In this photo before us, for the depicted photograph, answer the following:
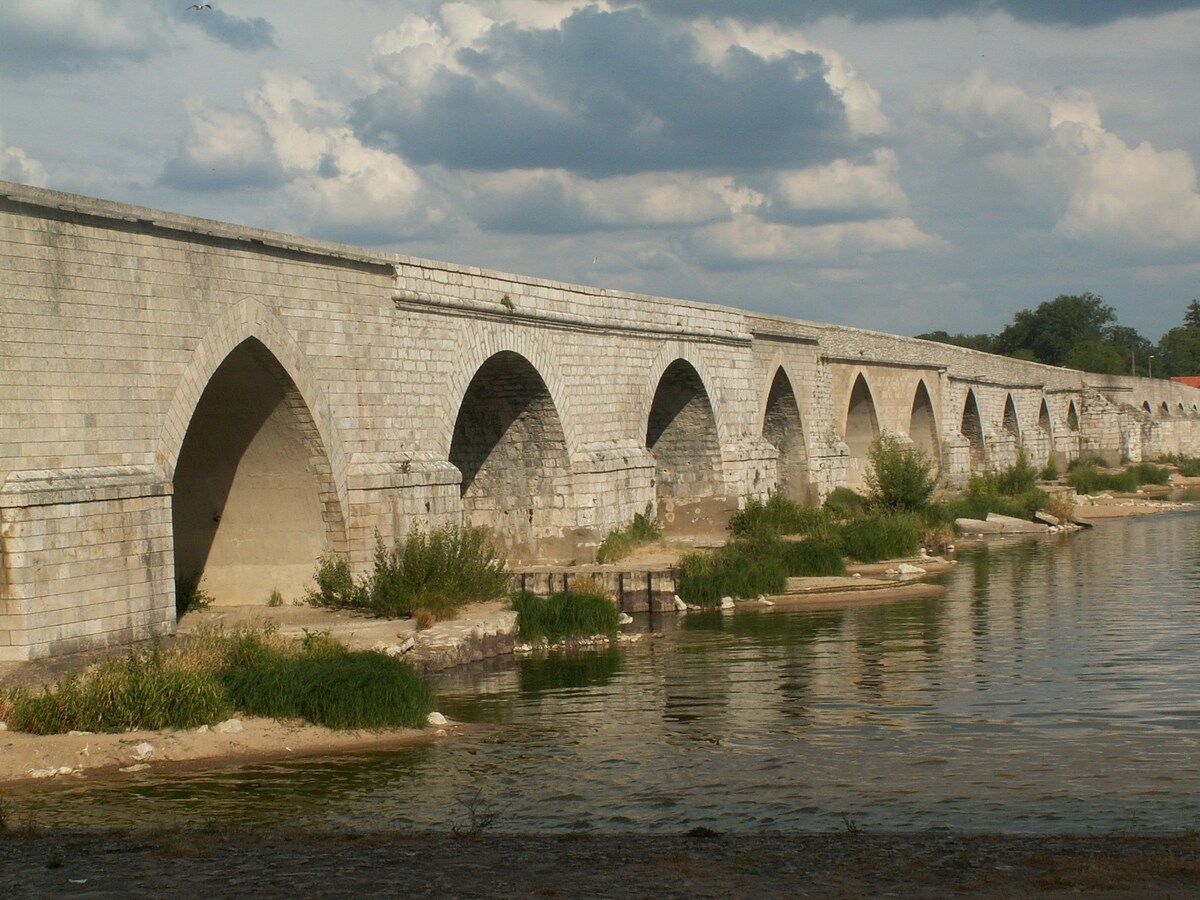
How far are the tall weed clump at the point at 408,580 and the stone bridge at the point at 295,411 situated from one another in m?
0.31

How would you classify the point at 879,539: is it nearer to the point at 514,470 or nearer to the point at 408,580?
the point at 514,470

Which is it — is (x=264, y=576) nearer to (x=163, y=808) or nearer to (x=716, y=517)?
(x=163, y=808)

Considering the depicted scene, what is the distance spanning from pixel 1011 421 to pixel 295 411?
126 feet

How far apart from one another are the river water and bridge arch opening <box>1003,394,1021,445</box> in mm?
32253

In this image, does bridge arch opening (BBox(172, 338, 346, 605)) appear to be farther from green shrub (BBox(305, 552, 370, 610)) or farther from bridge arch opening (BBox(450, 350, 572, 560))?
bridge arch opening (BBox(450, 350, 572, 560))

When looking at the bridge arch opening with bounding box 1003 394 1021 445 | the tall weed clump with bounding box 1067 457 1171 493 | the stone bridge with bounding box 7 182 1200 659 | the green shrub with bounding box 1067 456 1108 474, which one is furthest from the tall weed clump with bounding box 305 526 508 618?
the bridge arch opening with bounding box 1003 394 1021 445

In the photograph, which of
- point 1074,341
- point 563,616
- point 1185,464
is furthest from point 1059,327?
point 563,616

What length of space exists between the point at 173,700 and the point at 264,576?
5.13 metres

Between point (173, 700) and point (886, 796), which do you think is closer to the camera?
point (886, 796)

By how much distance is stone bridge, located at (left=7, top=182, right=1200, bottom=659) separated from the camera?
11852 mm

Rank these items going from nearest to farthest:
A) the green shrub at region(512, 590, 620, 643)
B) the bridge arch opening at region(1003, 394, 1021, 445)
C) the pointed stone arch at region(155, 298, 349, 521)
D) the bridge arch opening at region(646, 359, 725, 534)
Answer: the pointed stone arch at region(155, 298, 349, 521) → the green shrub at region(512, 590, 620, 643) → the bridge arch opening at region(646, 359, 725, 534) → the bridge arch opening at region(1003, 394, 1021, 445)

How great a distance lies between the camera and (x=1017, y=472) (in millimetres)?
36750

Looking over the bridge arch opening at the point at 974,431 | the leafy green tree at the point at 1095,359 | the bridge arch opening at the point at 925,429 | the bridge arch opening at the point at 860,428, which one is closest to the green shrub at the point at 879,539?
the bridge arch opening at the point at 860,428

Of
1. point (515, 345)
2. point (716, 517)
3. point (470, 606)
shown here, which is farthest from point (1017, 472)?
point (470, 606)
